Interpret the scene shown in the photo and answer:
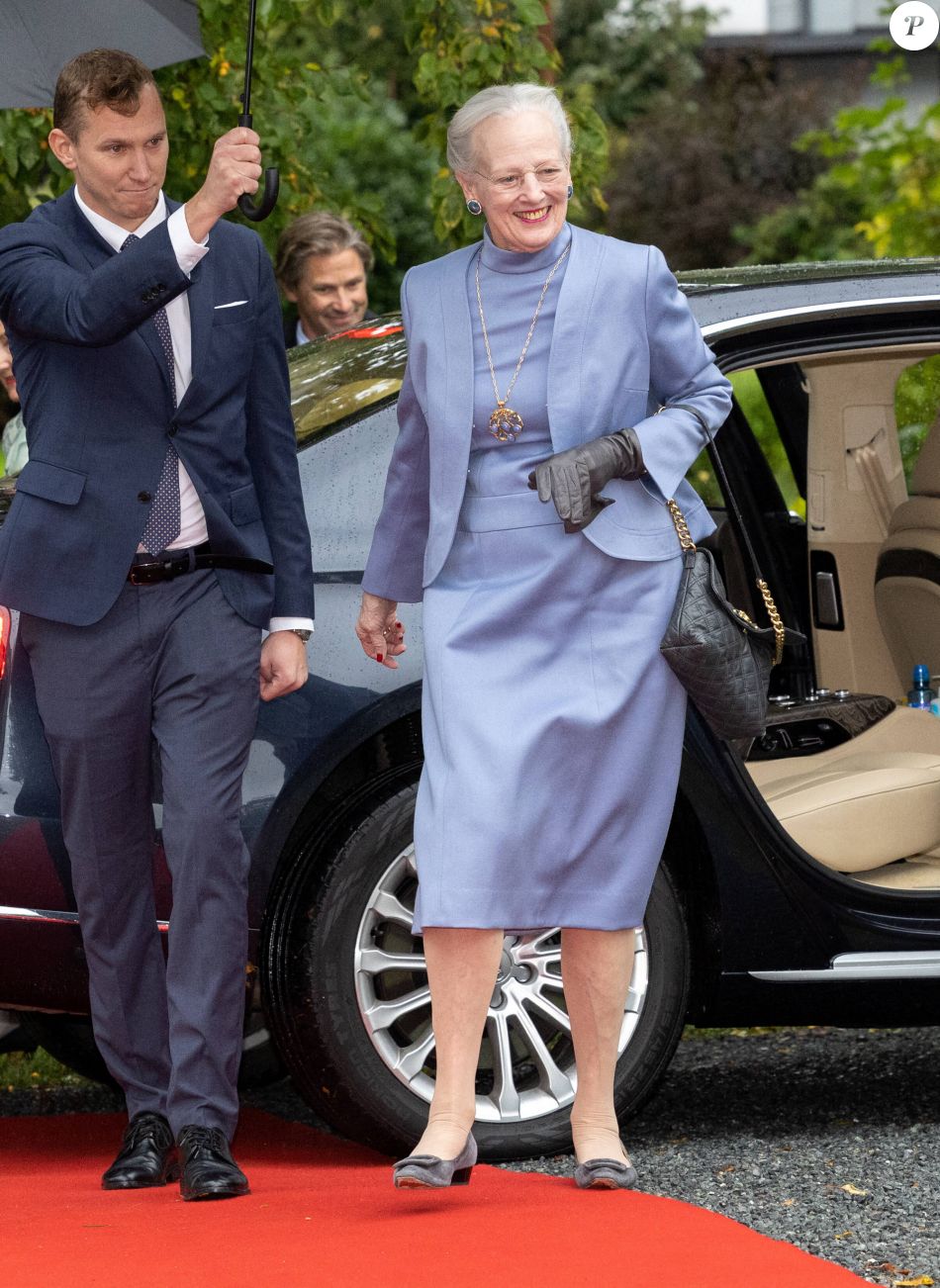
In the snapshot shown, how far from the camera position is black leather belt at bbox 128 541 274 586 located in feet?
12.4

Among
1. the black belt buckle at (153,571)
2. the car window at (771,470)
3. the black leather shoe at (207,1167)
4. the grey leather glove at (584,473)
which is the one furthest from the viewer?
the car window at (771,470)

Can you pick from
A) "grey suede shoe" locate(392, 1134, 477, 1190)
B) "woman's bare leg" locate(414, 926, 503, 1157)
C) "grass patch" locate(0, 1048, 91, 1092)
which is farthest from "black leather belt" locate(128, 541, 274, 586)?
"grass patch" locate(0, 1048, 91, 1092)

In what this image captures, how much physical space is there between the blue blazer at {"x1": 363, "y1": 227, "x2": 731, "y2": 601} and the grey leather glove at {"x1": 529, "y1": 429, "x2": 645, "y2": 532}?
0.04 metres

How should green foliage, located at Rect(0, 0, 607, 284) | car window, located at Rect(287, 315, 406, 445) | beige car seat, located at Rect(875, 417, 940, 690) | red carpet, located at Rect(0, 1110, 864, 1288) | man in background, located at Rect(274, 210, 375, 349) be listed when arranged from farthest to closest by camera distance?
green foliage, located at Rect(0, 0, 607, 284), man in background, located at Rect(274, 210, 375, 349), beige car seat, located at Rect(875, 417, 940, 690), car window, located at Rect(287, 315, 406, 445), red carpet, located at Rect(0, 1110, 864, 1288)

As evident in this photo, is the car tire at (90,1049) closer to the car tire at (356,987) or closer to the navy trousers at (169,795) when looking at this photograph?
the car tire at (356,987)

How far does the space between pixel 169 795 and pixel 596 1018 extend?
852mm

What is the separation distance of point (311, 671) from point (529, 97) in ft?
3.62

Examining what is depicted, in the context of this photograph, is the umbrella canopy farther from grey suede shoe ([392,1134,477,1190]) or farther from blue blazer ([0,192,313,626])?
grey suede shoe ([392,1134,477,1190])

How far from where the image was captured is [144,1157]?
383 centimetres

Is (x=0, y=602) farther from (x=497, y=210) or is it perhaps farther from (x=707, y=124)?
(x=707, y=124)

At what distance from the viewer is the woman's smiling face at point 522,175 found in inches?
139

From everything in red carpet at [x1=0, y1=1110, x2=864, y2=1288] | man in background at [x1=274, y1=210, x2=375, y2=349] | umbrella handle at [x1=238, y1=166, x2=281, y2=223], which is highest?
man in background at [x1=274, y1=210, x2=375, y2=349]

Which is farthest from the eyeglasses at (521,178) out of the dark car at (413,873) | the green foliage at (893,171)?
the green foliage at (893,171)

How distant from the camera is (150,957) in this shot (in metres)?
3.83
